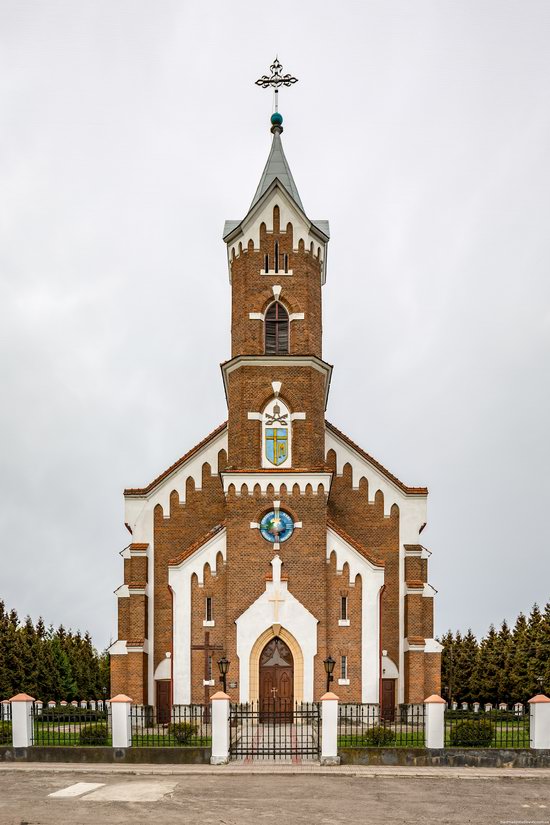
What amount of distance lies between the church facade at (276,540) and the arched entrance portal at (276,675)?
5 cm

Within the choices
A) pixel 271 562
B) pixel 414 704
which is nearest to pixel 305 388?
pixel 271 562

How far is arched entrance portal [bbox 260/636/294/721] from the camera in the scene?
3222cm

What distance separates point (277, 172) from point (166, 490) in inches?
521

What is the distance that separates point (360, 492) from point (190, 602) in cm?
771

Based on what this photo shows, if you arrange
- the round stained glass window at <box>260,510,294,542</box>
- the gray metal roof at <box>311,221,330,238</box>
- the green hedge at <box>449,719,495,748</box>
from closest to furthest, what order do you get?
the green hedge at <box>449,719,495,748</box>
the round stained glass window at <box>260,510,294,542</box>
the gray metal roof at <box>311,221,330,238</box>

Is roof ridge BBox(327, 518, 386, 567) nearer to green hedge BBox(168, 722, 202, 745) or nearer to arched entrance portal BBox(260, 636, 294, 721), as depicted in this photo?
arched entrance portal BBox(260, 636, 294, 721)

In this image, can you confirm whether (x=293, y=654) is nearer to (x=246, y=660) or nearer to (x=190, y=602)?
(x=246, y=660)

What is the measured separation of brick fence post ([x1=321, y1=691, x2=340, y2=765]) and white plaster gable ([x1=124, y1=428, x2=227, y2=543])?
1461 cm

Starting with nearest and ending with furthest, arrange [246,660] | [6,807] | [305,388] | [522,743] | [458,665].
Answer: [6,807] < [522,743] < [246,660] < [305,388] < [458,665]

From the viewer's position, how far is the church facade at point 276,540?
32344mm

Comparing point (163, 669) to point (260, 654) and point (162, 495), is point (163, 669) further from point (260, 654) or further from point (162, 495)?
point (162, 495)

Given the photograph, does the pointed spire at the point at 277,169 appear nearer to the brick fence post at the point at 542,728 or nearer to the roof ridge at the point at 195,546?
the roof ridge at the point at 195,546

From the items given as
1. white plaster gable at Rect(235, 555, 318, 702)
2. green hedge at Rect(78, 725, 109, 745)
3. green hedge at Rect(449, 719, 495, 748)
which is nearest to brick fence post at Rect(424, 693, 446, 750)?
green hedge at Rect(449, 719, 495, 748)

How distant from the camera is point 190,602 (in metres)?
33.2
